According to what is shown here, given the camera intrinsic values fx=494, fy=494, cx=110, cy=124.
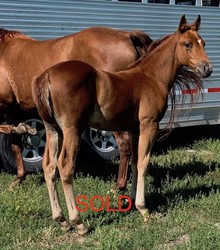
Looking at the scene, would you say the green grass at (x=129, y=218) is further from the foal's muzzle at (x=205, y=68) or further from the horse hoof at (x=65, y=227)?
the foal's muzzle at (x=205, y=68)

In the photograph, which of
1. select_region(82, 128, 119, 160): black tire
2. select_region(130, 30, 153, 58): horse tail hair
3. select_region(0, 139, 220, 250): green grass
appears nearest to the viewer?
select_region(0, 139, 220, 250): green grass

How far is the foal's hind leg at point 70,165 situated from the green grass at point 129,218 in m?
0.14

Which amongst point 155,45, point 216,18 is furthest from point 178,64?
point 216,18

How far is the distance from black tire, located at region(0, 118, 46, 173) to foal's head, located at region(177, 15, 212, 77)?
2.69 m

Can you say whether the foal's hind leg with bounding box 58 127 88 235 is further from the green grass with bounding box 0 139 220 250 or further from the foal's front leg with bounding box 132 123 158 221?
the foal's front leg with bounding box 132 123 158 221

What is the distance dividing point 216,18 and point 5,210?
5.08 meters

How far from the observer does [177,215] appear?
4.77 metres

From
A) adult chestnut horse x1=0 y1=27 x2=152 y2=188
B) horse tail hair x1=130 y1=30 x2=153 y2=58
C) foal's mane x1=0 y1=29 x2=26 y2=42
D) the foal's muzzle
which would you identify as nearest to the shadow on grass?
adult chestnut horse x1=0 y1=27 x2=152 y2=188

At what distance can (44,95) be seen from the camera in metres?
4.10

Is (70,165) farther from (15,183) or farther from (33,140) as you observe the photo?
(33,140)

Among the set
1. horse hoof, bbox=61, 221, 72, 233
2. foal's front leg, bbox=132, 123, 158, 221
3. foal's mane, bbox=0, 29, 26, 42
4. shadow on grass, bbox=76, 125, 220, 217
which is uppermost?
foal's mane, bbox=0, 29, 26, 42

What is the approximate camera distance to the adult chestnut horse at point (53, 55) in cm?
566

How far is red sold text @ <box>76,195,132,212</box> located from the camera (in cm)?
487

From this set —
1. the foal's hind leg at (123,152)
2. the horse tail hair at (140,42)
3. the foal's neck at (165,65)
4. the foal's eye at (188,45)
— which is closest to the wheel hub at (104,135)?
the foal's hind leg at (123,152)
